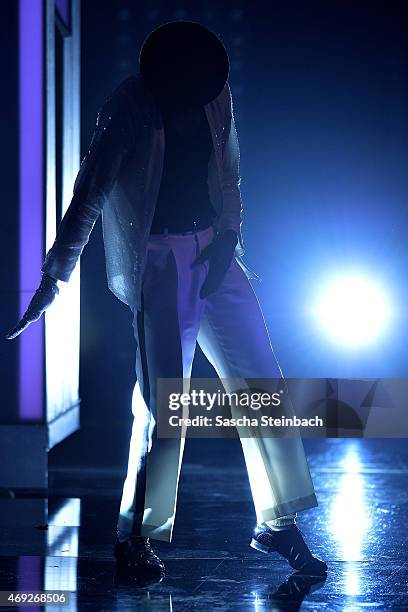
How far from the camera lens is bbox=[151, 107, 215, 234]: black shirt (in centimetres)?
372

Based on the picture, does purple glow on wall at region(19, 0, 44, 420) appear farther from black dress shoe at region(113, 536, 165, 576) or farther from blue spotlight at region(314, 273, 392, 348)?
blue spotlight at region(314, 273, 392, 348)

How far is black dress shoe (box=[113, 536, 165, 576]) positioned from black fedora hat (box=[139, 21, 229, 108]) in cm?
147

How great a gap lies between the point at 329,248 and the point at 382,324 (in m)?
0.68

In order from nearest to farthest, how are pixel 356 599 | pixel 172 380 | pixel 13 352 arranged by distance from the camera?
pixel 356 599 → pixel 172 380 → pixel 13 352

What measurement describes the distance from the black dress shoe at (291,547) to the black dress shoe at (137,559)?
0.36 m

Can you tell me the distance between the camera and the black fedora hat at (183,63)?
3588 mm

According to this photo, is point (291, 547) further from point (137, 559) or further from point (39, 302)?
point (39, 302)

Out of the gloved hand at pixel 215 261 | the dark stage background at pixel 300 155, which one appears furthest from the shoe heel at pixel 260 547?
the dark stage background at pixel 300 155

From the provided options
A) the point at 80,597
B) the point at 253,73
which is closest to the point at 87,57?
the point at 253,73

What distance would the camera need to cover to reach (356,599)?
11.0 ft

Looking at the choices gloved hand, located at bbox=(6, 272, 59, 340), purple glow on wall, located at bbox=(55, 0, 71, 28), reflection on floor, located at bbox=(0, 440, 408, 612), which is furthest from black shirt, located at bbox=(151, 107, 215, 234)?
purple glow on wall, located at bbox=(55, 0, 71, 28)

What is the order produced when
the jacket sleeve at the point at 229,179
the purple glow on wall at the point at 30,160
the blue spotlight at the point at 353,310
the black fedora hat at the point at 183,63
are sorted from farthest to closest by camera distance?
the blue spotlight at the point at 353,310 < the purple glow on wall at the point at 30,160 < the jacket sleeve at the point at 229,179 < the black fedora hat at the point at 183,63

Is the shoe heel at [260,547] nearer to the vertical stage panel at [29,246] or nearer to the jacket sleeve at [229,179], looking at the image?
the jacket sleeve at [229,179]

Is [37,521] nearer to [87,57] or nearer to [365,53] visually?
[87,57]
